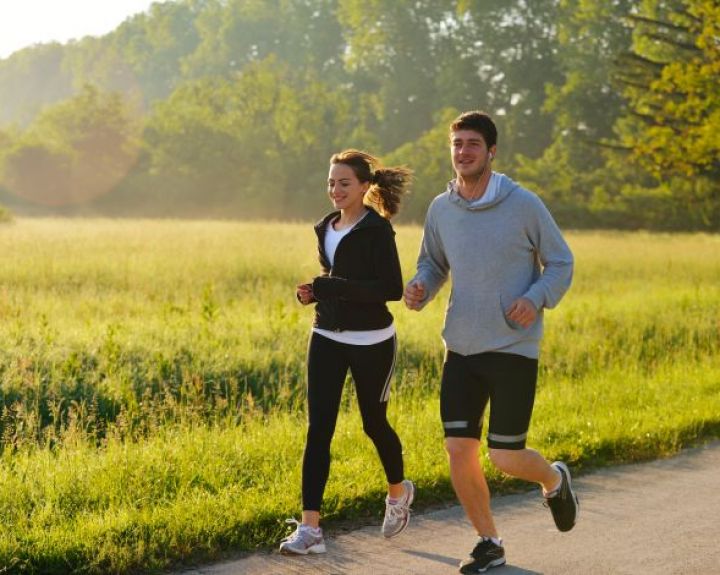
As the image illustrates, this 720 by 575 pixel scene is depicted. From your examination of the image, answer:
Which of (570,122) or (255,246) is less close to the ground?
(570,122)

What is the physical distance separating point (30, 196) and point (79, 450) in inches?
2396

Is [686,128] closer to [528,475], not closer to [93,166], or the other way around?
[528,475]

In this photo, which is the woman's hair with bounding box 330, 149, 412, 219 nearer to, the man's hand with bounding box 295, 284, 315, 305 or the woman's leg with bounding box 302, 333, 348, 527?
the man's hand with bounding box 295, 284, 315, 305

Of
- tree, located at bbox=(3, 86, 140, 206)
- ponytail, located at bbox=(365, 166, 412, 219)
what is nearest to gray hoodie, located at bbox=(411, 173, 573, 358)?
ponytail, located at bbox=(365, 166, 412, 219)

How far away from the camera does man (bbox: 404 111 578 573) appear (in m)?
4.64

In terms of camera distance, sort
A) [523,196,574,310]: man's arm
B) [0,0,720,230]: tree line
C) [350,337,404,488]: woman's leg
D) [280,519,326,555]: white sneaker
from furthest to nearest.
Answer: [0,0,720,230]: tree line
[350,337,404,488]: woman's leg
[280,519,326,555]: white sneaker
[523,196,574,310]: man's arm

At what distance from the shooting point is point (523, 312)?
4512mm

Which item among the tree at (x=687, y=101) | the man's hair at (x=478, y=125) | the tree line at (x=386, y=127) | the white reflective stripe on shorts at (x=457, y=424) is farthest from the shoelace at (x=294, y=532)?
the tree line at (x=386, y=127)

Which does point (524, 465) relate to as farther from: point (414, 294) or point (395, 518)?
point (414, 294)

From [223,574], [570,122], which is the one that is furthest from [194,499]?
[570,122]

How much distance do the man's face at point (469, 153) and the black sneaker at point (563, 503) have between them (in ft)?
4.60

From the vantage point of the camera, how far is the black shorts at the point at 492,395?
15.2ft

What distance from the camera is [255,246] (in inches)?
897

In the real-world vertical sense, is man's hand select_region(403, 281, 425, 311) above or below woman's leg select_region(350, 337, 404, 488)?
above
